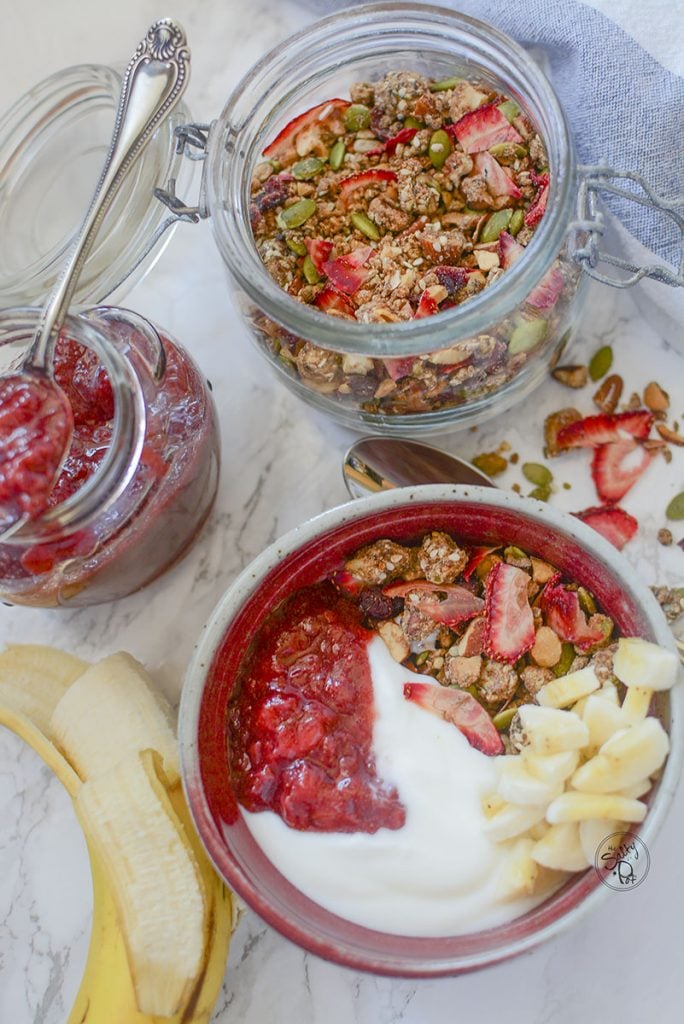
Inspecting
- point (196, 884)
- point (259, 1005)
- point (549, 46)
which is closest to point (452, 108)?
point (549, 46)

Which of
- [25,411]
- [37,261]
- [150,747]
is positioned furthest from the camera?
[37,261]

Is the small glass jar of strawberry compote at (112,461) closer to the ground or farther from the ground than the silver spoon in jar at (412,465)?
farther from the ground

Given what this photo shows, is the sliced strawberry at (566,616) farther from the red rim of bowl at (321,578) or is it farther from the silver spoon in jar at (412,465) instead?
the silver spoon in jar at (412,465)

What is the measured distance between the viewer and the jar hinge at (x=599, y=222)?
943 mm

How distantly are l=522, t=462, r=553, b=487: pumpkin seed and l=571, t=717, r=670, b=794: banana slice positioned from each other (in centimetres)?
32

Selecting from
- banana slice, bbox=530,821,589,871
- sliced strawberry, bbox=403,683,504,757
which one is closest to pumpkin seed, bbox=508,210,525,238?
sliced strawberry, bbox=403,683,504,757

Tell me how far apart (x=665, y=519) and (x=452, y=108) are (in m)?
0.46

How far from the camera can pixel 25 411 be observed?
94cm

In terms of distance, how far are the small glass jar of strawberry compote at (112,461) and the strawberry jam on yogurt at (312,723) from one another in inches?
6.0

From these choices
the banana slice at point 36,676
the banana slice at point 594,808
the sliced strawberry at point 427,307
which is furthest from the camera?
the banana slice at point 36,676

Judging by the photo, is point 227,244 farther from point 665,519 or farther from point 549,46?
point 665,519

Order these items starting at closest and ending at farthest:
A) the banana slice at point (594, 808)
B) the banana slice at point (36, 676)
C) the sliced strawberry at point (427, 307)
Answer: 1. the banana slice at point (594, 808)
2. the sliced strawberry at point (427, 307)
3. the banana slice at point (36, 676)

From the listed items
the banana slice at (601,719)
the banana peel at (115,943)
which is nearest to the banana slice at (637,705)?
the banana slice at (601,719)

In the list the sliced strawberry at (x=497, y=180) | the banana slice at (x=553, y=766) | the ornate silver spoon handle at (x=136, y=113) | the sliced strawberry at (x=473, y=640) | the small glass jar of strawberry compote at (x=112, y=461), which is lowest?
the banana slice at (x=553, y=766)
